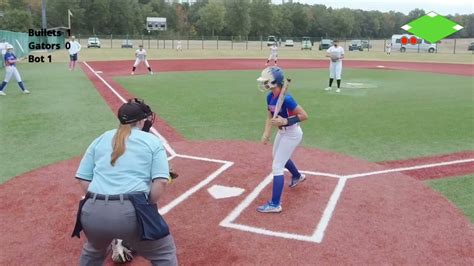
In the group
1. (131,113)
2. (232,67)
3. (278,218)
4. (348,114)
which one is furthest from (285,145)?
(232,67)

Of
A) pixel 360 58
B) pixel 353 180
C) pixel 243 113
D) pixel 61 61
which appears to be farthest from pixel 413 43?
pixel 353 180

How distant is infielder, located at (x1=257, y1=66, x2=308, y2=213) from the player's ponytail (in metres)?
2.39

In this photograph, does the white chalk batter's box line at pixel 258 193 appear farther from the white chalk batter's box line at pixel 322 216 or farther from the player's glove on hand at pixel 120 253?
the player's glove on hand at pixel 120 253

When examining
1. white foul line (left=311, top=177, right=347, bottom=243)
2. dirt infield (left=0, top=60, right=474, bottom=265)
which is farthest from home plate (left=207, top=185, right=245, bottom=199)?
white foul line (left=311, top=177, right=347, bottom=243)

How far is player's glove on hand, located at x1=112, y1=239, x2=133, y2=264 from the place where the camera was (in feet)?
14.4

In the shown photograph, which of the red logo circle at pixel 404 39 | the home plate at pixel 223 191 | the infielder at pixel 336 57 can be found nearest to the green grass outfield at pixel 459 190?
the home plate at pixel 223 191

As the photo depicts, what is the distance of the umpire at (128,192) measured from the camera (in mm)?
3180

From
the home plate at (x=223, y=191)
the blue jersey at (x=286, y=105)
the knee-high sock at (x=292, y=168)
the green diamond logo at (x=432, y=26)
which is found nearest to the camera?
the blue jersey at (x=286, y=105)

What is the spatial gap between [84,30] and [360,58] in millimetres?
61420

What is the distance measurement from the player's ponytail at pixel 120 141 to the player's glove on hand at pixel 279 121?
2390 millimetres

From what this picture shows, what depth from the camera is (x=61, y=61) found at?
3584cm

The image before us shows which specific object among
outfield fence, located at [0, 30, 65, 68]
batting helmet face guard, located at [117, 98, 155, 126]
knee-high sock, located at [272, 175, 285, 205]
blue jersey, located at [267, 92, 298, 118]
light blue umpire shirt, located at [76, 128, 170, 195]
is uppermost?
outfield fence, located at [0, 30, 65, 68]

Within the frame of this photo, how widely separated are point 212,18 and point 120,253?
93.4 meters

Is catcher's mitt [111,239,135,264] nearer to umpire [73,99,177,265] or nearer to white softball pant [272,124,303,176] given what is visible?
umpire [73,99,177,265]
